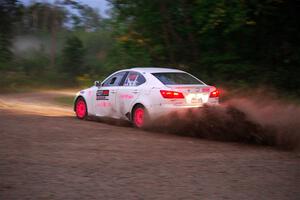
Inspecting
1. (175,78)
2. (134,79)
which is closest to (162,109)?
(175,78)

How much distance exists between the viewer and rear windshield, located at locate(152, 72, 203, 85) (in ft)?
38.1

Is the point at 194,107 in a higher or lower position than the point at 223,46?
lower

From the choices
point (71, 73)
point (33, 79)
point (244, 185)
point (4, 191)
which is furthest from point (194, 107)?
point (71, 73)

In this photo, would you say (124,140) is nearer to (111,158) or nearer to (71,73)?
(111,158)

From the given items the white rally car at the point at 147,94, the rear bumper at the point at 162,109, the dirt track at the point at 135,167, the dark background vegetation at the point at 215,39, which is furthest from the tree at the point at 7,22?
the dirt track at the point at 135,167

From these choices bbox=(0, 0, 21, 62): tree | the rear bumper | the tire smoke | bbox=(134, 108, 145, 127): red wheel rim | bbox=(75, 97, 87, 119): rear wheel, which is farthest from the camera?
bbox=(0, 0, 21, 62): tree

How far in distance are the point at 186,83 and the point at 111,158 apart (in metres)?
4.25

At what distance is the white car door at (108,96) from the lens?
1269cm

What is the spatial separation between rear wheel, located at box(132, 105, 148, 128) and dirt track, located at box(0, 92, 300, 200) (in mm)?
943

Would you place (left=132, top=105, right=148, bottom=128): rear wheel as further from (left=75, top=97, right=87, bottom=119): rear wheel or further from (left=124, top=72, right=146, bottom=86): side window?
(left=75, top=97, right=87, bottom=119): rear wheel

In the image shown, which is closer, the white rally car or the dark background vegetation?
the white rally car

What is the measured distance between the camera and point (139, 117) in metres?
11.8

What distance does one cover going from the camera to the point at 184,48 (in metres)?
19.5

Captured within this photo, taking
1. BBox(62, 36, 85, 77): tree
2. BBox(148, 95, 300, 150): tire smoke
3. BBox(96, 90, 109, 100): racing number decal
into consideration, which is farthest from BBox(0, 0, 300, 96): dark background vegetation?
BBox(62, 36, 85, 77): tree
